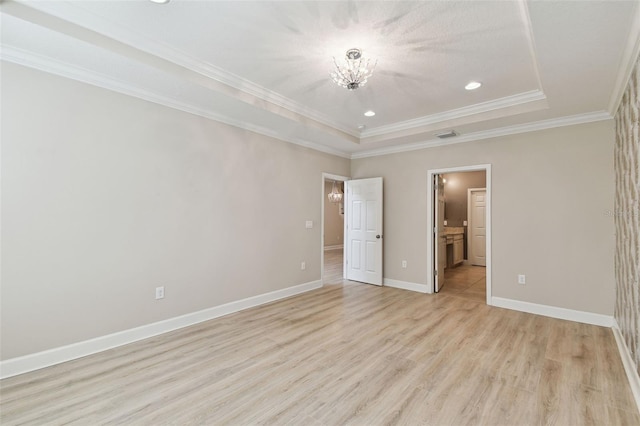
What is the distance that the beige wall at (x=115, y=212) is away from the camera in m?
2.48

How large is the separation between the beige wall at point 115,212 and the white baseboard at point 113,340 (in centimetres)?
6

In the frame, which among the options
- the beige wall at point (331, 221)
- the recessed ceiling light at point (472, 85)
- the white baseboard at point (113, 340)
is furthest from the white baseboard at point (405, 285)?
the beige wall at point (331, 221)

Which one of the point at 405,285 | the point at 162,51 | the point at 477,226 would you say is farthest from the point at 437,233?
the point at 162,51

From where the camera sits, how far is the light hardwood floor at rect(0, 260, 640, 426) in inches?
78.6

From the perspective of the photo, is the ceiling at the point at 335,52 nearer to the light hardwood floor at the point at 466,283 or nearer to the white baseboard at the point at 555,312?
the white baseboard at the point at 555,312

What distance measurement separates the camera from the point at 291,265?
4934mm

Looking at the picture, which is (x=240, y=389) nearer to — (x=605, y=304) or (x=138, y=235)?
(x=138, y=235)

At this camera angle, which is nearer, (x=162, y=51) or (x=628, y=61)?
(x=628, y=61)

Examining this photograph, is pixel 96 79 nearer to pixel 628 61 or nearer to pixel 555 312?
pixel 628 61

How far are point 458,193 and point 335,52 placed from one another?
6846 mm

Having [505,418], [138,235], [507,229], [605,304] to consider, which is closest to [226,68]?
[138,235]

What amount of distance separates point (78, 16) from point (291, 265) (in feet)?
12.6

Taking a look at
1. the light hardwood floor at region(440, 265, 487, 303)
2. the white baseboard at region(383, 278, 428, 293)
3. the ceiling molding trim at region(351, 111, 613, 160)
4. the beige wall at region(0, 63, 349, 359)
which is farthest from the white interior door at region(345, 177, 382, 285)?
the beige wall at region(0, 63, 349, 359)

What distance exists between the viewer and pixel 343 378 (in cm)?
245
